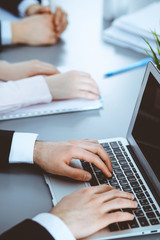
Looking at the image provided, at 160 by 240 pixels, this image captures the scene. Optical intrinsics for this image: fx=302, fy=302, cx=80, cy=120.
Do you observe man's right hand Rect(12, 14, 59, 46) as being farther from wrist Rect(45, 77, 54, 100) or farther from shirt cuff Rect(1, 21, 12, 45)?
wrist Rect(45, 77, 54, 100)

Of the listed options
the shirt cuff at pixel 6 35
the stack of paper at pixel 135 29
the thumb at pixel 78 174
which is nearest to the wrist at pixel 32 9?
the shirt cuff at pixel 6 35

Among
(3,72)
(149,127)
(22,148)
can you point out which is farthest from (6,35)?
(149,127)

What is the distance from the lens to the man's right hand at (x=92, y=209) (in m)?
0.58

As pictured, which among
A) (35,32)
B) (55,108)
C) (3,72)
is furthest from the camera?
(35,32)

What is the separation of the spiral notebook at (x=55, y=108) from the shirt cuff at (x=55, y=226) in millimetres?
417

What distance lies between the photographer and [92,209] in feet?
1.99

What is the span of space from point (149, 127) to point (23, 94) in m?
0.44

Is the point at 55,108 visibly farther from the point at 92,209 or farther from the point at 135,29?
the point at 135,29

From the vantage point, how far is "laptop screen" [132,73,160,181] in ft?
2.27

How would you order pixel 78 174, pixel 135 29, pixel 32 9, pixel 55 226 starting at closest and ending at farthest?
pixel 55 226
pixel 78 174
pixel 135 29
pixel 32 9

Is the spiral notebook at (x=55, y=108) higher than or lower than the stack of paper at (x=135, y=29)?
lower

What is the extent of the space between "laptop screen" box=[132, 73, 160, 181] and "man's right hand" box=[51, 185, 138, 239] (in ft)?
0.37

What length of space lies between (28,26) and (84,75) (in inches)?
20.7

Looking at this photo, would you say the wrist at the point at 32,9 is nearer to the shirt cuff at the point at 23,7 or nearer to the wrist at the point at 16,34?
the shirt cuff at the point at 23,7
